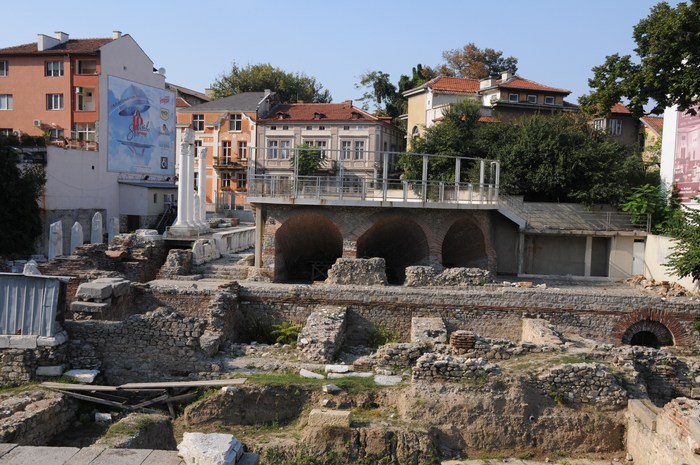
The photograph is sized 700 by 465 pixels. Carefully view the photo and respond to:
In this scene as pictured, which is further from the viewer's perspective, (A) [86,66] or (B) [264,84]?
(B) [264,84]

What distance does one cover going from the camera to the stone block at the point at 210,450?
5863 mm

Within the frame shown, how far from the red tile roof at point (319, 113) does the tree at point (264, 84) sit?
14.4m

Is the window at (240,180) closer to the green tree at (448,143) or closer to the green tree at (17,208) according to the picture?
the green tree at (448,143)

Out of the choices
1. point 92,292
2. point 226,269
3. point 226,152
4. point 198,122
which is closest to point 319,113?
point 226,152

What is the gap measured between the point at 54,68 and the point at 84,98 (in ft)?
7.98

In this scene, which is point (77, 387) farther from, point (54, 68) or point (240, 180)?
point (240, 180)

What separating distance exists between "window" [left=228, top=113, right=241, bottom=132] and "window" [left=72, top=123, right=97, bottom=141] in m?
9.64

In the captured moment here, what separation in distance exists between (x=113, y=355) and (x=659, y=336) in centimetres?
1456

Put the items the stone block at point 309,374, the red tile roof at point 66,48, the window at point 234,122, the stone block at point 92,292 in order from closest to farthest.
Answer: the stone block at point 309,374 → the stone block at point 92,292 → the red tile roof at point 66,48 → the window at point 234,122

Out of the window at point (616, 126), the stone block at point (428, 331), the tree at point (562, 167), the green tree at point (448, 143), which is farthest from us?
the window at point (616, 126)

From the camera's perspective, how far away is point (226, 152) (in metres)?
45.0

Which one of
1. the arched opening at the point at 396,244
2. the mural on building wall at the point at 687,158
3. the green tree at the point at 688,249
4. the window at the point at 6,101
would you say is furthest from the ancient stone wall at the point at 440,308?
the window at the point at 6,101

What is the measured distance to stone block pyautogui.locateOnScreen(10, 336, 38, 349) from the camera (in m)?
12.7

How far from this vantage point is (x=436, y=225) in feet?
73.6
